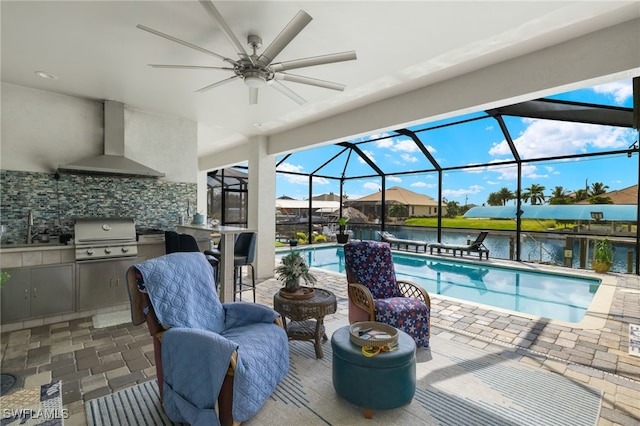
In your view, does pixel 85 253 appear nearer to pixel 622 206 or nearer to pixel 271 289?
pixel 271 289

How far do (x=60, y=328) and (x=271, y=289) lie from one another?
280 centimetres

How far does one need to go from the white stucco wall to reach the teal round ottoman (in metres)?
4.47

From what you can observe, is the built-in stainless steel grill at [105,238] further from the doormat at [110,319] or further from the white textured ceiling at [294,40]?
the white textured ceiling at [294,40]

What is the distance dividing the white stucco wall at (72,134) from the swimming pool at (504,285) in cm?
451

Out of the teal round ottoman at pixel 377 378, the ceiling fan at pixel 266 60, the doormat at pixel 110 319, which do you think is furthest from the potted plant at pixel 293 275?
the doormat at pixel 110 319

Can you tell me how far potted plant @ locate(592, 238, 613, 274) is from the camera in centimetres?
645

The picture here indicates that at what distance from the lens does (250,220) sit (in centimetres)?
641

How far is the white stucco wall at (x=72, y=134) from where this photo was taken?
392 centimetres

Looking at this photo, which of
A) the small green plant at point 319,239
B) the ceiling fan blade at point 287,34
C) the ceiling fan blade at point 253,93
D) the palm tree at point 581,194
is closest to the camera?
the ceiling fan blade at point 287,34

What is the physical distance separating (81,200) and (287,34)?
402 centimetres

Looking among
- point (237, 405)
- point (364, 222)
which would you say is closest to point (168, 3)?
point (237, 405)

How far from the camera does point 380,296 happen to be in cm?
340

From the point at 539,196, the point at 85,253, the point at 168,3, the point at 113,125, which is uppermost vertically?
the point at 168,3

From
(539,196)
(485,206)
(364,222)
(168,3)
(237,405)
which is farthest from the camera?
(364,222)
